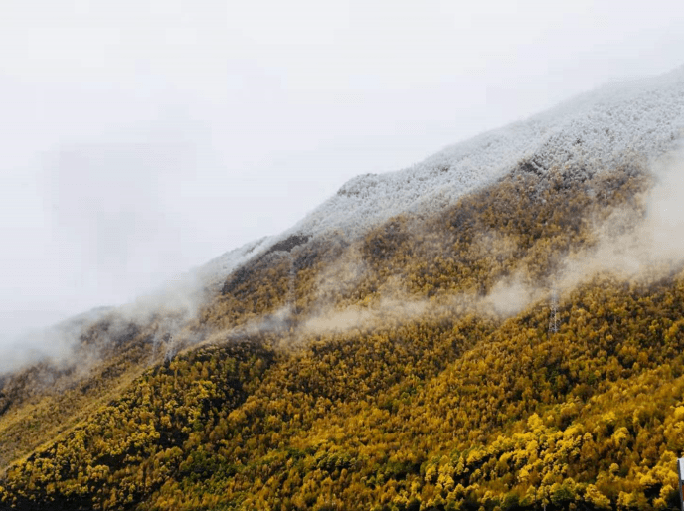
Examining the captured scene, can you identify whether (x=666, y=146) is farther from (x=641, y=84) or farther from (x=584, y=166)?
(x=641, y=84)

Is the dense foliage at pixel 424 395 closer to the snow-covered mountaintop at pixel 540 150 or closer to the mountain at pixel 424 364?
the mountain at pixel 424 364

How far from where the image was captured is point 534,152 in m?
53.0

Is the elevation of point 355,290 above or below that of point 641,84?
below

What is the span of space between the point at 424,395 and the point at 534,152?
35111mm

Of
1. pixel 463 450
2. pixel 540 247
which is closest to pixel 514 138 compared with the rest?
pixel 540 247

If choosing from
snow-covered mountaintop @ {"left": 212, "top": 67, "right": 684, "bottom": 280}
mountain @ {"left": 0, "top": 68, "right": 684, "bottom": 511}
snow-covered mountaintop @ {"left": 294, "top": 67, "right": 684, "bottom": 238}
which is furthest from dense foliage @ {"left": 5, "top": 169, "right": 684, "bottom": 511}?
snow-covered mountaintop @ {"left": 294, "top": 67, "right": 684, "bottom": 238}

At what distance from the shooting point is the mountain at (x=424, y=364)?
21531 mm

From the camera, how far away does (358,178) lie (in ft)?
235

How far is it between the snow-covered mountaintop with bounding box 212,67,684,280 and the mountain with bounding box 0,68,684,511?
0.43 metres

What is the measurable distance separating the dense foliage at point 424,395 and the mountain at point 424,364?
144 mm

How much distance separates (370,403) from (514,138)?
4703cm

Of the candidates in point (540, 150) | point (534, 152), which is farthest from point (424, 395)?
point (540, 150)

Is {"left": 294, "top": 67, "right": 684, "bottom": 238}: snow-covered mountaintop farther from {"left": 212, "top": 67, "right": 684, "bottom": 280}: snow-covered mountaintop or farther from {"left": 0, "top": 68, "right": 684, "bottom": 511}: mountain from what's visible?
A: {"left": 0, "top": 68, "right": 684, "bottom": 511}: mountain

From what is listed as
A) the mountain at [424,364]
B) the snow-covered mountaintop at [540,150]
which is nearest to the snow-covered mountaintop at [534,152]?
the snow-covered mountaintop at [540,150]
